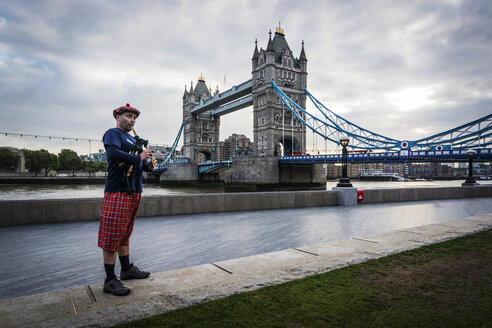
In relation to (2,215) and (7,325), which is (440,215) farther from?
(2,215)

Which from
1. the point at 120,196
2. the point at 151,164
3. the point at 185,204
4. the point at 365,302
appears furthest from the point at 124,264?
the point at 185,204

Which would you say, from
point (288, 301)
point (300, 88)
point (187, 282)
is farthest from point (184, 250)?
point (300, 88)

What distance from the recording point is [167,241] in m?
4.95

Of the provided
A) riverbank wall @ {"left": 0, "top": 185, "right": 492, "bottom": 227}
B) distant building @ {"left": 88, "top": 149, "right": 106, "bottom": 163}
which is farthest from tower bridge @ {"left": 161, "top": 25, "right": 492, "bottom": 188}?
distant building @ {"left": 88, "top": 149, "right": 106, "bottom": 163}

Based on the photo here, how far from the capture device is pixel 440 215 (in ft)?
27.4

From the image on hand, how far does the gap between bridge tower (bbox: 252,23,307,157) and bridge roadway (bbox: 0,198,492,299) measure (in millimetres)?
35484

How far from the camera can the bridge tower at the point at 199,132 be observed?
6525 cm

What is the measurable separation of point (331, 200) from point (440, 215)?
10.5 feet

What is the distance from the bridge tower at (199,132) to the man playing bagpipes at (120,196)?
61.2 meters

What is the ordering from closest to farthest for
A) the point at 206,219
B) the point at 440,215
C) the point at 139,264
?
1. the point at 139,264
2. the point at 206,219
3. the point at 440,215

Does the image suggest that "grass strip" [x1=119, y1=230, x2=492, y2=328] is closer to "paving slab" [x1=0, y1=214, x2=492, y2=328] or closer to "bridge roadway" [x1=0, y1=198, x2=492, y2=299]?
"paving slab" [x1=0, y1=214, x2=492, y2=328]

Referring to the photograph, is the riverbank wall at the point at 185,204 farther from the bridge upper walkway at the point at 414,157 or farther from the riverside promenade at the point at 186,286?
the bridge upper walkway at the point at 414,157

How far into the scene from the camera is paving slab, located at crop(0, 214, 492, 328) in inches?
81.8

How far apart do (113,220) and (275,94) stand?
43021 mm
